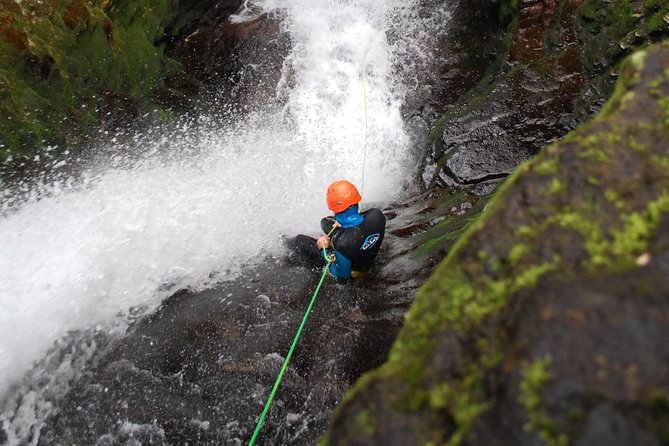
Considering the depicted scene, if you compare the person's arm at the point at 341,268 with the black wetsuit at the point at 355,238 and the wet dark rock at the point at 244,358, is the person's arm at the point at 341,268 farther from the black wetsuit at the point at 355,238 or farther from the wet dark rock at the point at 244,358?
the wet dark rock at the point at 244,358

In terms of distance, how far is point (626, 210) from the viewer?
187 centimetres

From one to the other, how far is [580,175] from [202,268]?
6.08m

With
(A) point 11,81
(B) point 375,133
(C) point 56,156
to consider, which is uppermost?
(A) point 11,81

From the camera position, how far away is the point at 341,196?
5.56 metres

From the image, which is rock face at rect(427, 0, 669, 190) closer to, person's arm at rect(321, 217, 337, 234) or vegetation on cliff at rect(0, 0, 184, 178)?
person's arm at rect(321, 217, 337, 234)

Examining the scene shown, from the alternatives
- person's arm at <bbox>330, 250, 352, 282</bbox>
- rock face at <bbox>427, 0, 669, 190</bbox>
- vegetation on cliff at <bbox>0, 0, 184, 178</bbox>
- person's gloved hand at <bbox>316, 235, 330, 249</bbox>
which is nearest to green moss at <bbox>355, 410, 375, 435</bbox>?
person's arm at <bbox>330, 250, 352, 282</bbox>

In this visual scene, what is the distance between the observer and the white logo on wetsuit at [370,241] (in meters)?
5.76

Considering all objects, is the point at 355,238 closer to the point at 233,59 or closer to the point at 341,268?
the point at 341,268

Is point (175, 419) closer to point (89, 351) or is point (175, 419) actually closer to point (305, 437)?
point (305, 437)

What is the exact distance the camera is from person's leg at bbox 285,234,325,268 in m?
6.70

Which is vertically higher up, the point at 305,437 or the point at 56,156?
the point at 56,156

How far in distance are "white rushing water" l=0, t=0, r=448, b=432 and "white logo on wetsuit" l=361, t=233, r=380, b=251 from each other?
2059mm

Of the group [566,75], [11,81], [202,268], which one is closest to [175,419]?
[202,268]

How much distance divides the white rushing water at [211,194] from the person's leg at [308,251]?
0.49 metres
